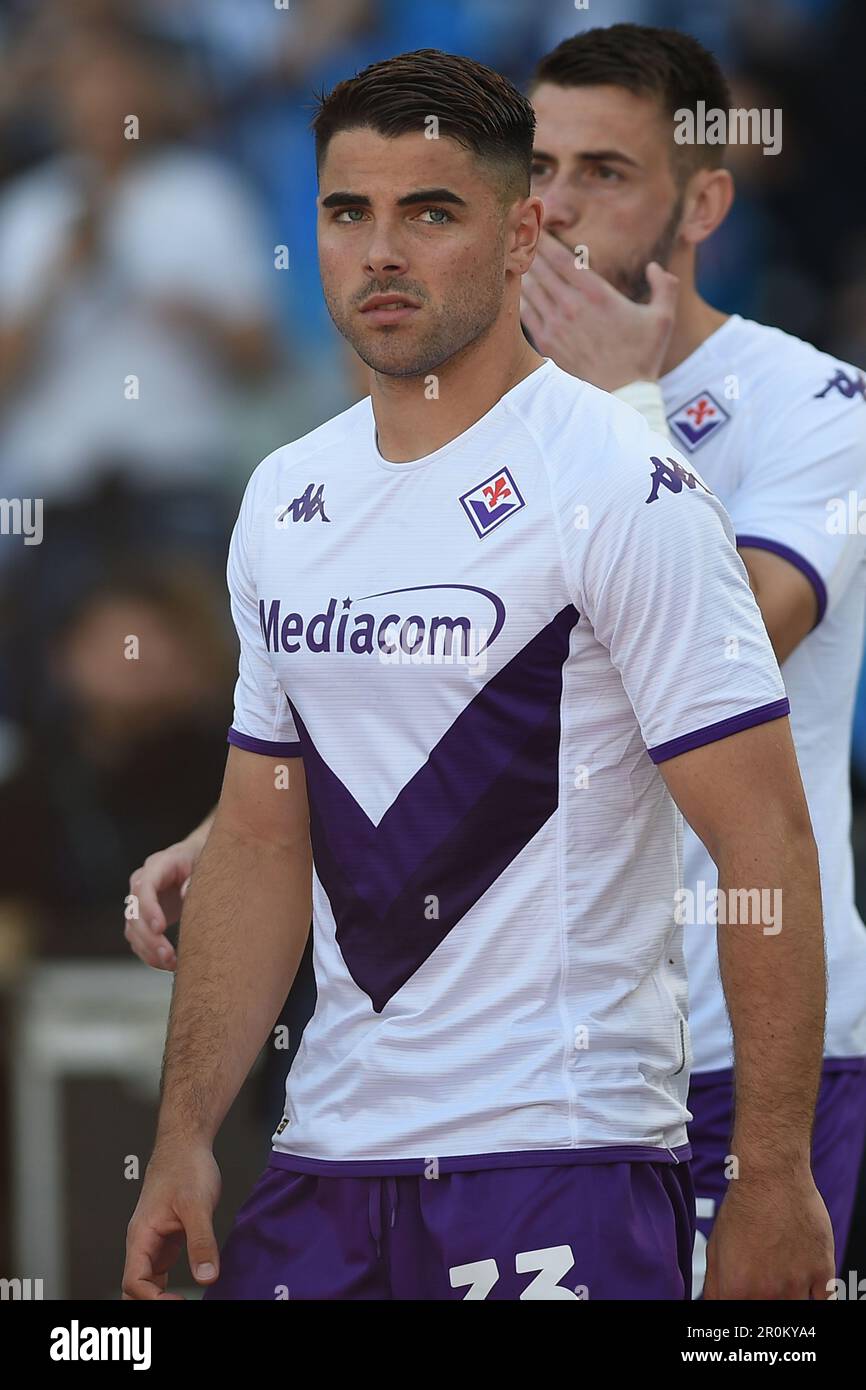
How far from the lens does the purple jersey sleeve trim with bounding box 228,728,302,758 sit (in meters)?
2.72

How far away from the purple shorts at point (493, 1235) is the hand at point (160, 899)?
0.50 meters

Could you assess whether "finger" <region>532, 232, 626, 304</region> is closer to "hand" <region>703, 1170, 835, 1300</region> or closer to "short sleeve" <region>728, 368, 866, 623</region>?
"short sleeve" <region>728, 368, 866, 623</region>

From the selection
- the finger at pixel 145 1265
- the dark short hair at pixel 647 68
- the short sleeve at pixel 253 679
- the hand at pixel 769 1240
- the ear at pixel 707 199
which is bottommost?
the finger at pixel 145 1265

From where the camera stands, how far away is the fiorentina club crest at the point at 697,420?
3.21 m

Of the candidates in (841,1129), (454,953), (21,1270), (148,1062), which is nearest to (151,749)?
(148,1062)

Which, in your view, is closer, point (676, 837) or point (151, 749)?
point (676, 837)

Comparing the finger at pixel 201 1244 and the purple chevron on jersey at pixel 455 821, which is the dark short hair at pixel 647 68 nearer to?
the purple chevron on jersey at pixel 455 821

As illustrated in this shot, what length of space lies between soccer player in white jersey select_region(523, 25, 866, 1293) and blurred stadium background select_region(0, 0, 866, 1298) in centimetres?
150

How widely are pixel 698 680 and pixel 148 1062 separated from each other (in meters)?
2.52

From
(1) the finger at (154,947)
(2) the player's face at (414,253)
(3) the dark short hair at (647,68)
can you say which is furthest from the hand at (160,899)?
(3) the dark short hair at (647,68)

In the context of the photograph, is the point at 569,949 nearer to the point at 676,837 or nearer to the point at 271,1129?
the point at 676,837

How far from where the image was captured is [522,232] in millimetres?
2525

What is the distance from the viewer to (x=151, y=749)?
4.91m

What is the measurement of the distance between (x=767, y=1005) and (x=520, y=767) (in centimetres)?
40
